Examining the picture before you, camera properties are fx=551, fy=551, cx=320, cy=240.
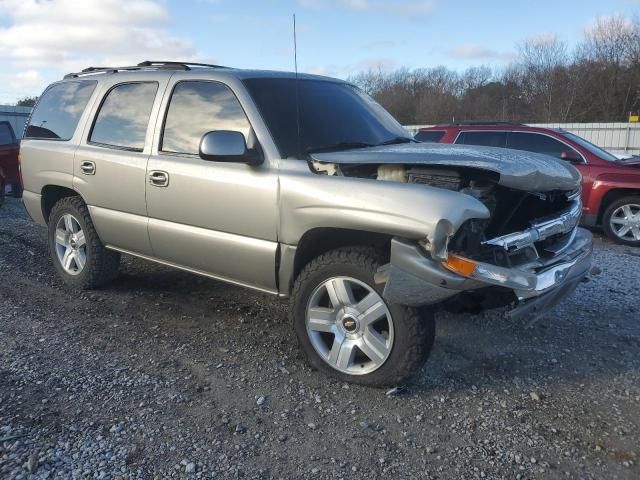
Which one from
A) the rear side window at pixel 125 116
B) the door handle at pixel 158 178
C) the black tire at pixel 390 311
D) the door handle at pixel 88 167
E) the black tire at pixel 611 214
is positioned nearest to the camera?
the black tire at pixel 390 311

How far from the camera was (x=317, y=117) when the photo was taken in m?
4.05

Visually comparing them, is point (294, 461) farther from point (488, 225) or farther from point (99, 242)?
point (99, 242)

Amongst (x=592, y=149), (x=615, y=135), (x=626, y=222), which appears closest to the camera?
(x=626, y=222)

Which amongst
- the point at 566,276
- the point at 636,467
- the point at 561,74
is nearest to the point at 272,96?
the point at 566,276

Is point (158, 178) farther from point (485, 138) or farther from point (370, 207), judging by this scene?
point (485, 138)

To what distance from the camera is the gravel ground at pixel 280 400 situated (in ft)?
8.82

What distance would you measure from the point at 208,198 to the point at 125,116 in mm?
1370

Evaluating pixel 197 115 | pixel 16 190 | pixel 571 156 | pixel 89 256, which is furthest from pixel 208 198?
pixel 16 190

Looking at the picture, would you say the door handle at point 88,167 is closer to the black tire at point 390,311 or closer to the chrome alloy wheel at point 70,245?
the chrome alloy wheel at point 70,245

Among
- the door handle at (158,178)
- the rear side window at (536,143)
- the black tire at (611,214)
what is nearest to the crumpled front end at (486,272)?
the door handle at (158,178)

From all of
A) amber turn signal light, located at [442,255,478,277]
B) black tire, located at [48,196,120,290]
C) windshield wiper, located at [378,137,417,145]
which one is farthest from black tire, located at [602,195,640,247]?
black tire, located at [48,196,120,290]

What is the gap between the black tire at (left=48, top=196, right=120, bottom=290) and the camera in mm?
5039

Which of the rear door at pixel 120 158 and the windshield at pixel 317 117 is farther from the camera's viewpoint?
the rear door at pixel 120 158

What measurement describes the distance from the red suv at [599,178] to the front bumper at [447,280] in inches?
221
